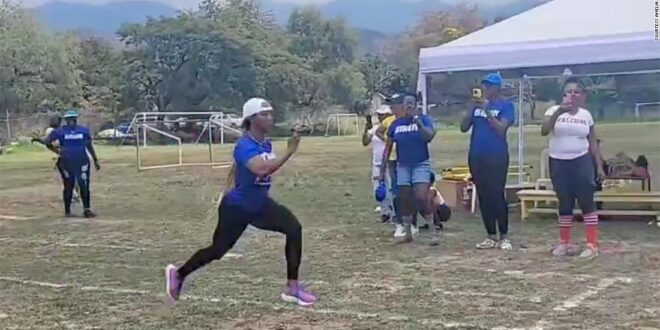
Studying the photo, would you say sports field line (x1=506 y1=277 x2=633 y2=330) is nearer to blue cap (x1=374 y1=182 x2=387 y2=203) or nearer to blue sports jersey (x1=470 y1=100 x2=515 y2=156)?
blue sports jersey (x1=470 y1=100 x2=515 y2=156)

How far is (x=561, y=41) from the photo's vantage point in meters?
11.3

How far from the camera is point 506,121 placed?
925 cm

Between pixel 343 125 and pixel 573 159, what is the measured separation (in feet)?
163

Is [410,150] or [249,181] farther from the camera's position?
[410,150]

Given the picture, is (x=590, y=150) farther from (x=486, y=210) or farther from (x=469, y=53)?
(x=469, y=53)

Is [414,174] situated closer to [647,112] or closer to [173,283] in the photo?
[173,283]

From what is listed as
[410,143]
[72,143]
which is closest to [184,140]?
[72,143]

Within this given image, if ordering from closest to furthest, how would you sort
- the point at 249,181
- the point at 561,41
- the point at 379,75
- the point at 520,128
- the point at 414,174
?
1. the point at 249,181
2. the point at 414,174
3. the point at 561,41
4. the point at 520,128
5. the point at 379,75

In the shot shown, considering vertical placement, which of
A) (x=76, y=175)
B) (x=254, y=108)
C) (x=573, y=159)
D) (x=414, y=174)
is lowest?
(x=76, y=175)

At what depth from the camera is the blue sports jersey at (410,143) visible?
9.65m

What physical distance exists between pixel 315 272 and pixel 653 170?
22.3 ft

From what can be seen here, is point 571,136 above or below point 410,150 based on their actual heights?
above

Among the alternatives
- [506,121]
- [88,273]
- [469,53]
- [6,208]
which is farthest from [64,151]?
[506,121]

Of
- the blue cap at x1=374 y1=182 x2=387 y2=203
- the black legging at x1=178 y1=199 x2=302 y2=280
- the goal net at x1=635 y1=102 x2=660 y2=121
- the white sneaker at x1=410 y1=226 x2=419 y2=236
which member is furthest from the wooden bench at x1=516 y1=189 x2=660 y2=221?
the black legging at x1=178 y1=199 x2=302 y2=280
